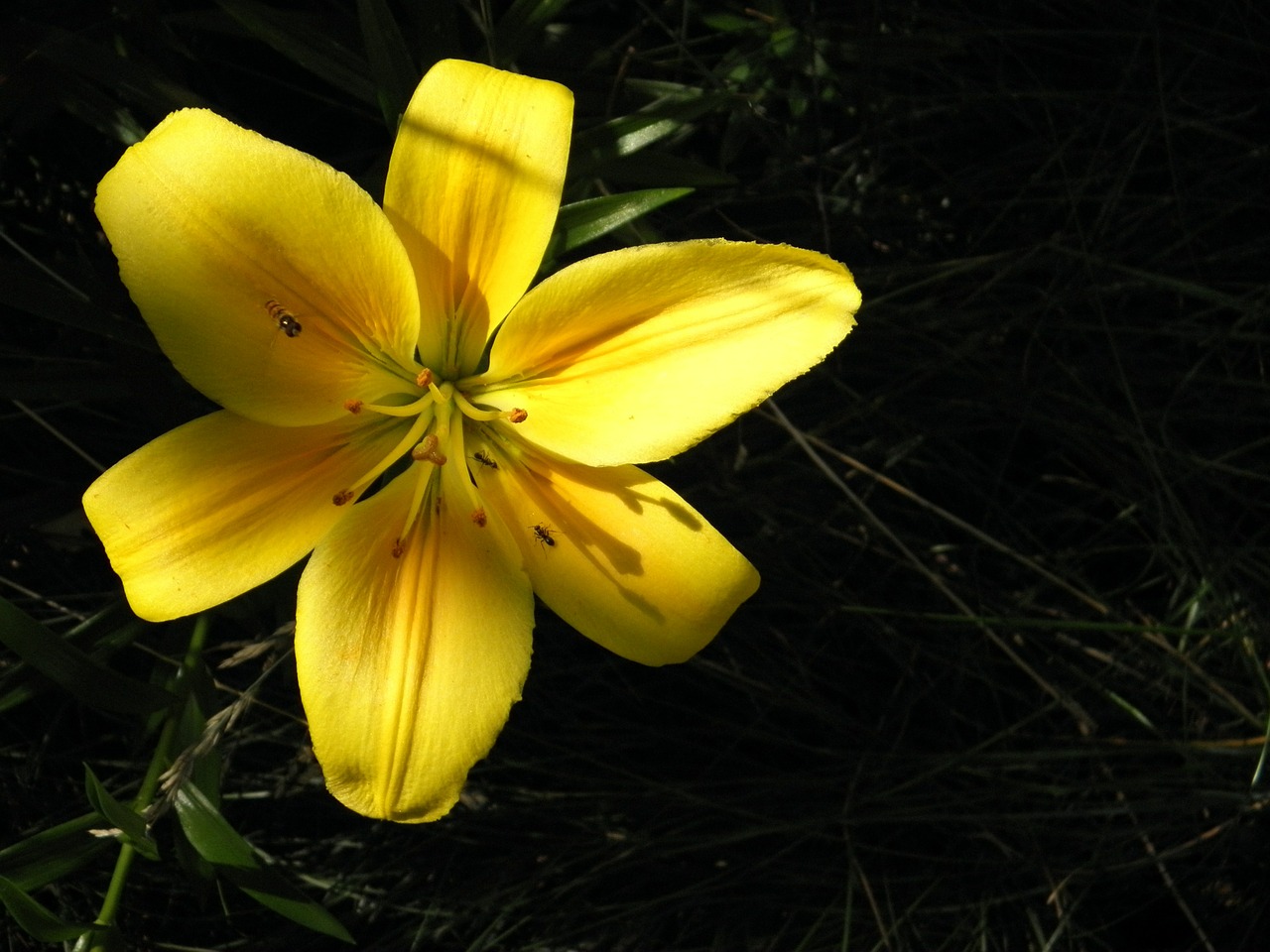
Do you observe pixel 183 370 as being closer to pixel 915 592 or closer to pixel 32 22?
pixel 32 22

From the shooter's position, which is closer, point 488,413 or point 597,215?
point 488,413

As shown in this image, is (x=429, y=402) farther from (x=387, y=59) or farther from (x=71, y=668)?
(x=71, y=668)

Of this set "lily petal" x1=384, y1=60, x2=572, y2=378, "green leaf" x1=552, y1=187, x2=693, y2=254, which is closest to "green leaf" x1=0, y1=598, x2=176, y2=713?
"lily petal" x1=384, y1=60, x2=572, y2=378

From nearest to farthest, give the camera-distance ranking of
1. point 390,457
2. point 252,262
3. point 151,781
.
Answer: point 252,262 < point 390,457 < point 151,781

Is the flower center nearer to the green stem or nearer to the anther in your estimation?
the anther

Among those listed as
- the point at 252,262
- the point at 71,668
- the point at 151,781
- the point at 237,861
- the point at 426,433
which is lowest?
the point at 237,861

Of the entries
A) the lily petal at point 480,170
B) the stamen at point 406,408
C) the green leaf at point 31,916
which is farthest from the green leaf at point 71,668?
the lily petal at point 480,170

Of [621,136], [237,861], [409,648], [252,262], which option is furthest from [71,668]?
[621,136]

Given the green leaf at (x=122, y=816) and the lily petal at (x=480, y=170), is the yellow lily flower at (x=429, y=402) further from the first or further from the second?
the green leaf at (x=122, y=816)

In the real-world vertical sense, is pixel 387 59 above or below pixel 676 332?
above
